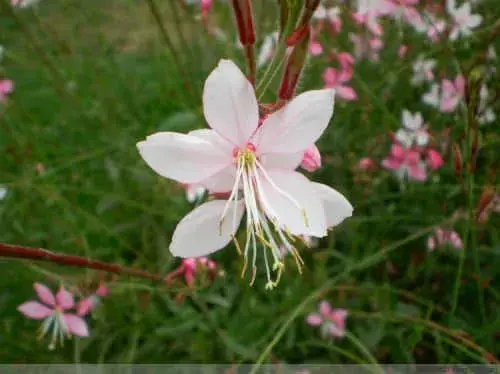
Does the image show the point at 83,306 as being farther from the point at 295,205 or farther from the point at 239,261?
the point at 295,205

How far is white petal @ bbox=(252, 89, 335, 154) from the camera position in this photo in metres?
0.51

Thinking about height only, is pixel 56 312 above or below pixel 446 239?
above

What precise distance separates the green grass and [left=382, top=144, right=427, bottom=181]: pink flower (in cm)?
4

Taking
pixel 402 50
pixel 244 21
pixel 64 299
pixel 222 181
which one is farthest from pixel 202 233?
pixel 402 50

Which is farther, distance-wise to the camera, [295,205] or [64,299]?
[64,299]

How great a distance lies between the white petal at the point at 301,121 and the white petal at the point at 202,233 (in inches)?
2.3

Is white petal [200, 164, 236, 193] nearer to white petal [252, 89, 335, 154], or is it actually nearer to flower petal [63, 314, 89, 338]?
white petal [252, 89, 335, 154]

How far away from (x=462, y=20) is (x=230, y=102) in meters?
0.90

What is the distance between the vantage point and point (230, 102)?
508 millimetres

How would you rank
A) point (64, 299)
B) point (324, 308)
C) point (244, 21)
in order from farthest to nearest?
point (324, 308) → point (64, 299) → point (244, 21)

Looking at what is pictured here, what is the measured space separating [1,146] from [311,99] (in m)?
1.55

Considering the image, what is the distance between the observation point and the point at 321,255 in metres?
1.22

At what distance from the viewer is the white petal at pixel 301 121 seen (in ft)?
1.66

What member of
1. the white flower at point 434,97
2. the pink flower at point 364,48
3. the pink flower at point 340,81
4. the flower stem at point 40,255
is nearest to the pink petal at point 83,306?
the flower stem at point 40,255
